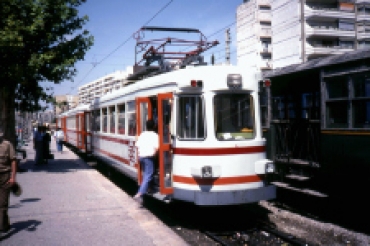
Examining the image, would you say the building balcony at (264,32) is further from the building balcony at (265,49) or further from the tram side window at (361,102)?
the tram side window at (361,102)

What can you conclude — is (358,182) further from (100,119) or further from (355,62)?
(100,119)

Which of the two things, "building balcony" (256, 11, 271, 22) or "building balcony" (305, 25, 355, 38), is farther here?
"building balcony" (256, 11, 271, 22)

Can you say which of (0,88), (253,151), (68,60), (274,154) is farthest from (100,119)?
(253,151)

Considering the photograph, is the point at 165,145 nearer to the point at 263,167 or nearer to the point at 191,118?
the point at 191,118

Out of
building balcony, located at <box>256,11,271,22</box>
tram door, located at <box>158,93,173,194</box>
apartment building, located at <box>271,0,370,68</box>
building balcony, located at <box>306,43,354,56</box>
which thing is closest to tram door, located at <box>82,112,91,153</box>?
tram door, located at <box>158,93,173,194</box>

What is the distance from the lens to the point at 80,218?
691 centimetres

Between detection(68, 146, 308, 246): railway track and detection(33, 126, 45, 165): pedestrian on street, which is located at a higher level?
detection(33, 126, 45, 165): pedestrian on street

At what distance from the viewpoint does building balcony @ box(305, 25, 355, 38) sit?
42000 millimetres

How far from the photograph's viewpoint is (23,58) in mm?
12039

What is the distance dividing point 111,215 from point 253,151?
9.92 feet

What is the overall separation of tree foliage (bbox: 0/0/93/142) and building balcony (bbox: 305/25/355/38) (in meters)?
35.1

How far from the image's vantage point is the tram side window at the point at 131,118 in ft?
30.3

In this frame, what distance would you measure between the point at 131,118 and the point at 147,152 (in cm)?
218

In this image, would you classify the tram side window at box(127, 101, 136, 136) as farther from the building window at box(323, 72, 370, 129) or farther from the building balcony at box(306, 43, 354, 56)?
the building balcony at box(306, 43, 354, 56)
